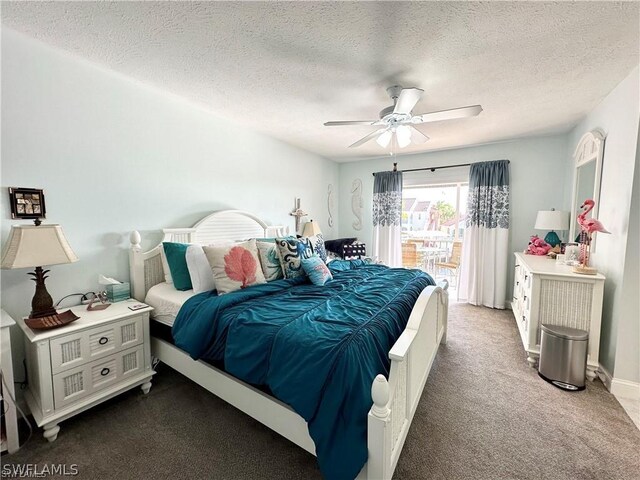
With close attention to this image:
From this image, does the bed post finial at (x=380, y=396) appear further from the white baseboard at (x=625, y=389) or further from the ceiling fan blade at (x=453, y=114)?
the white baseboard at (x=625, y=389)

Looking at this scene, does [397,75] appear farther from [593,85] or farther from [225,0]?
[593,85]

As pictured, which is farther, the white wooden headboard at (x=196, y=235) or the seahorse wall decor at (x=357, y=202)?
the seahorse wall decor at (x=357, y=202)

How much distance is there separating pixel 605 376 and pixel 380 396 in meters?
2.35

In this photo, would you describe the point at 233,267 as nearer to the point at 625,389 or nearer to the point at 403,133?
the point at 403,133

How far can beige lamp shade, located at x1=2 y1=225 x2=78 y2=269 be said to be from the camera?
154cm

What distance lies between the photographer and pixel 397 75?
81.7 inches

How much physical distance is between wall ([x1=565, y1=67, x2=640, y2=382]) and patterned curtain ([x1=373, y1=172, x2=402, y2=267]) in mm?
2576

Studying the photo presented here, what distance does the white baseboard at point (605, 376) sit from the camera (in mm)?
2112

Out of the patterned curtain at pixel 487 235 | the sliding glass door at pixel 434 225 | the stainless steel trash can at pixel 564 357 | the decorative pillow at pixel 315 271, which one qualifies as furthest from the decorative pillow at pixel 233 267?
the sliding glass door at pixel 434 225

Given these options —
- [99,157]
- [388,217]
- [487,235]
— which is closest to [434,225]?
[388,217]

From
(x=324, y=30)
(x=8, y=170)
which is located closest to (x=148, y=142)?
(x=8, y=170)

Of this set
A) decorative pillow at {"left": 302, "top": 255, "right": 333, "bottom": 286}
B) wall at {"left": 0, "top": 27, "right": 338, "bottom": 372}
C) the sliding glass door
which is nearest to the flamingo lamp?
the sliding glass door

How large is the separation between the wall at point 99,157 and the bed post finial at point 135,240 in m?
0.07

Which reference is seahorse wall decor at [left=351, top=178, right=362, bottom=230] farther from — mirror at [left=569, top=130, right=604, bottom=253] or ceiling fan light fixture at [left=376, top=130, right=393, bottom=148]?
mirror at [left=569, top=130, right=604, bottom=253]
